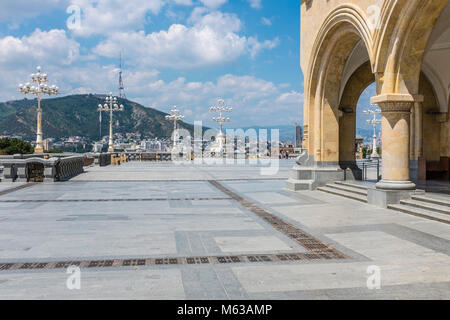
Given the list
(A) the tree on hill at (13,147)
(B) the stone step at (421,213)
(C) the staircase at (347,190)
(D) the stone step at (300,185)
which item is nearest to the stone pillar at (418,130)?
(C) the staircase at (347,190)

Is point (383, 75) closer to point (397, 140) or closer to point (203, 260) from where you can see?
point (397, 140)

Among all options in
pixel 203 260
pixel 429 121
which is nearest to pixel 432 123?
pixel 429 121

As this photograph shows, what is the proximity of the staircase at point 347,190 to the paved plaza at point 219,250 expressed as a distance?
24.4 inches

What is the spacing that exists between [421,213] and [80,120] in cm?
12272

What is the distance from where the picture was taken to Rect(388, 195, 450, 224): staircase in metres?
8.84

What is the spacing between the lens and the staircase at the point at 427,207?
348 inches

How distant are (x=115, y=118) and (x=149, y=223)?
124674 mm

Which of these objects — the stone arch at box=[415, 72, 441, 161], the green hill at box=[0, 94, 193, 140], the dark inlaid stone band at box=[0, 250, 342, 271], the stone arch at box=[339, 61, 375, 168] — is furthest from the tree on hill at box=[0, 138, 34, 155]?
the green hill at box=[0, 94, 193, 140]

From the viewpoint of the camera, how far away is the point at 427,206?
9547mm

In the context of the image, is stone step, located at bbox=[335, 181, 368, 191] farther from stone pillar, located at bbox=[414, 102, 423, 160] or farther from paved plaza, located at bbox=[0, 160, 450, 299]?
stone pillar, located at bbox=[414, 102, 423, 160]

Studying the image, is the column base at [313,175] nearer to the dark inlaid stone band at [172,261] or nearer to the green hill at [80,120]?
the dark inlaid stone band at [172,261]

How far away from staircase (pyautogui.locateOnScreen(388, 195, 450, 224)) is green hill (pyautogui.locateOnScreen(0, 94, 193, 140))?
343 ft
